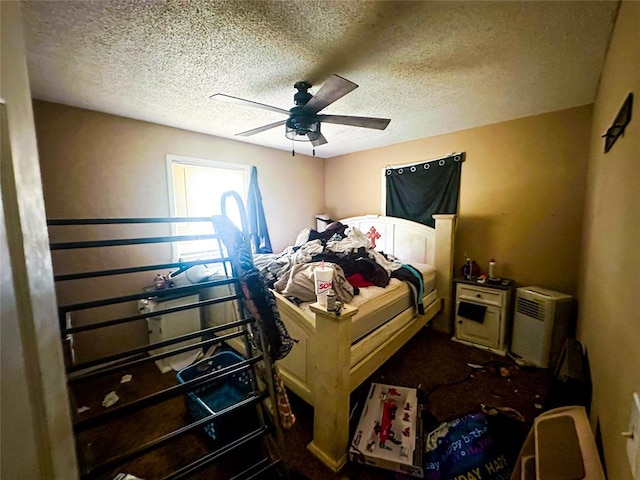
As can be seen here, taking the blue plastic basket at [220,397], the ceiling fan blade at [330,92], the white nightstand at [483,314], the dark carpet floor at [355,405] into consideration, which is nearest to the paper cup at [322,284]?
the blue plastic basket at [220,397]

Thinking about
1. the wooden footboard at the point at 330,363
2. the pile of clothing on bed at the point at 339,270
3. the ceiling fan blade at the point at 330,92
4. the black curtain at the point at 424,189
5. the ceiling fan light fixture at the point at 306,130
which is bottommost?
the wooden footboard at the point at 330,363

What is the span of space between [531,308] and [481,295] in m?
0.41

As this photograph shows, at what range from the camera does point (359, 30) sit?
4.47ft

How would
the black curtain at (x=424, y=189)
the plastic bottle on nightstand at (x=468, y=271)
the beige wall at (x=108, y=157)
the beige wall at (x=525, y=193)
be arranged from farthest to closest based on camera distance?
the black curtain at (x=424, y=189), the plastic bottle on nightstand at (x=468, y=271), the beige wall at (x=525, y=193), the beige wall at (x=108, y=157)

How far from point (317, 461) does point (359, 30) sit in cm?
239

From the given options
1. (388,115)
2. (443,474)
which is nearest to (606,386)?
(443,474)

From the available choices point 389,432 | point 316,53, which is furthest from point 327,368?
point 316,53

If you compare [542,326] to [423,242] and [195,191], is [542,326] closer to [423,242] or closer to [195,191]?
[423,242]

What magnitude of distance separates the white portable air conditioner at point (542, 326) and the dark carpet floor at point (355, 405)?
16cm

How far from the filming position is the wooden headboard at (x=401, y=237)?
3.16 m

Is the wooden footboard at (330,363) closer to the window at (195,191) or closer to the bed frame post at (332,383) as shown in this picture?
the bed frame post at (332,383)

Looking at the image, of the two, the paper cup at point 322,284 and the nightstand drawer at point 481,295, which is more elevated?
the paper cup at point 322,284

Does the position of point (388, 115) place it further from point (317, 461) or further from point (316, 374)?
point (317, 461)

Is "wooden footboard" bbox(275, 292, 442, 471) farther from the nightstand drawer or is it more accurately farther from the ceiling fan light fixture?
the nightstand drawer
